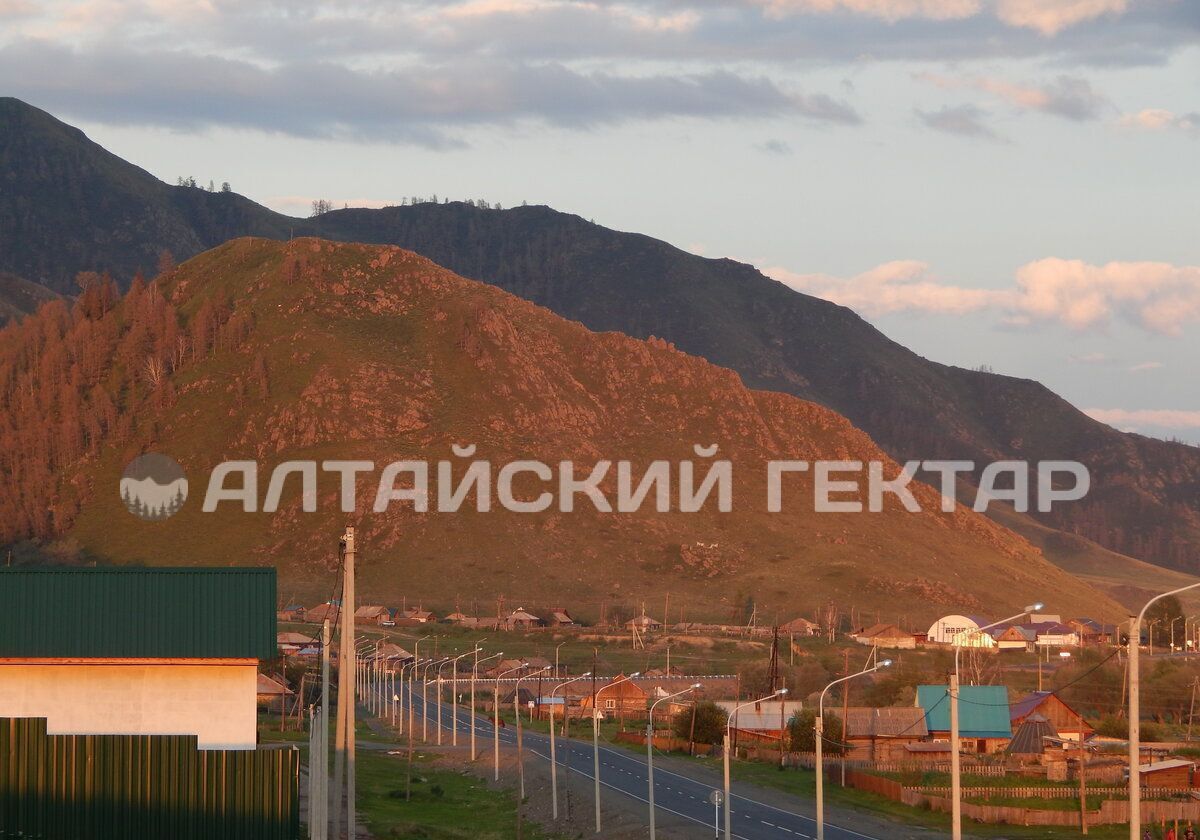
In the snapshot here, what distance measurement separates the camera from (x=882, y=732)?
290 ft

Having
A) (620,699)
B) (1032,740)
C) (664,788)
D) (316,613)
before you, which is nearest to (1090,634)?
(316,613)

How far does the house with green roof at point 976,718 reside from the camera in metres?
90.2

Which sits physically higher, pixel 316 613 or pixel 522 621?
pixel 316 613

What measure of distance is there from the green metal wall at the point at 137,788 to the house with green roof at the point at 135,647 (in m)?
4.33

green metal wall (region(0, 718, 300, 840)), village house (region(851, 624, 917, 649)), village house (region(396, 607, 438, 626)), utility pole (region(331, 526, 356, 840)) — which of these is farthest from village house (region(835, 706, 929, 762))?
village house (region(396, 607, 438, 626))

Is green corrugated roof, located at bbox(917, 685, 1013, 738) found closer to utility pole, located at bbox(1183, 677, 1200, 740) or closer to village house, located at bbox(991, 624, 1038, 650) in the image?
utility pole, located at bbox(1183, 677, 1200, 740)

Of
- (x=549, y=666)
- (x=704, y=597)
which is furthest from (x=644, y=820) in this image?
(x=704, y=597)

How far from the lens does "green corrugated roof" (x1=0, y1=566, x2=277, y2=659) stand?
38531 millimetres

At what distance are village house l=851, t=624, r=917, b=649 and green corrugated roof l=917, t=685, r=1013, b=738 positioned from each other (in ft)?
204

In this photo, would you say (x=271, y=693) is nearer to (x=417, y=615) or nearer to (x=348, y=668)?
(x=417, y=615)

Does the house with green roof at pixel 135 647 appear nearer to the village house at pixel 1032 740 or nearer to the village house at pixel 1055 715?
the village house at pixel 1032 740

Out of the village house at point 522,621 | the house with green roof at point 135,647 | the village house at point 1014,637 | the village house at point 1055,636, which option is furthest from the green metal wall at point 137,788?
the village house at point 1014,637

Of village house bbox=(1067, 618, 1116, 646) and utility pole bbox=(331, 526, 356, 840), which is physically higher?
utility pole bbox=(331, 526, 356, 840)

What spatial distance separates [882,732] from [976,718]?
6.06 metres
